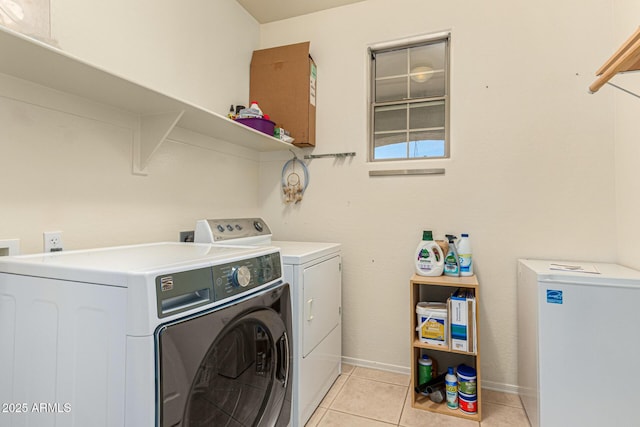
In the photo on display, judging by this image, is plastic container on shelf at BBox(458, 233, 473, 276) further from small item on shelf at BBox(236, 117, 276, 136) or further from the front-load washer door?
small item on shelf at BBox(236, 117, 276, 136)

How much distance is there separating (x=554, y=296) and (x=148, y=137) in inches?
83.9

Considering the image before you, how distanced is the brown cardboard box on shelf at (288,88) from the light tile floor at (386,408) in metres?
1.75

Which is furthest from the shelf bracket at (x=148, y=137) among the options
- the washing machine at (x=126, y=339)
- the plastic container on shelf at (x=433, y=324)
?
the plastic container on shelf at (x=433, y=324)

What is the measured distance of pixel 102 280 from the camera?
0.85m

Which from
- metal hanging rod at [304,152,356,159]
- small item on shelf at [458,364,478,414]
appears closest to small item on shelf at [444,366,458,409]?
small item on shelf at [458,364,478,414]

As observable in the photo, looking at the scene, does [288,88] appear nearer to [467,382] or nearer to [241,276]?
[241,276]

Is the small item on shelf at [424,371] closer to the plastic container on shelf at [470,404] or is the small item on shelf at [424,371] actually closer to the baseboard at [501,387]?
the plastic container on shelf at [470,404]

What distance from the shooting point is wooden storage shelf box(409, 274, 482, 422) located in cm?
182

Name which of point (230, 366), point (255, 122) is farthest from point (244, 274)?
point (255, 122)

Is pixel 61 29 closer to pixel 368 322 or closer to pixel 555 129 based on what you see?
pixel 368 322

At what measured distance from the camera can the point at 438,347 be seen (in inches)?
74.7

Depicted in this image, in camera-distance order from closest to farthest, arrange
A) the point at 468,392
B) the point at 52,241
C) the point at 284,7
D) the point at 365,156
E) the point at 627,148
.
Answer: the point at 52,241
the point at 627,148
the point at 468,392
the point at 365,156
the point at 284,7

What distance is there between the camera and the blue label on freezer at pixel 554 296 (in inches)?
58.5

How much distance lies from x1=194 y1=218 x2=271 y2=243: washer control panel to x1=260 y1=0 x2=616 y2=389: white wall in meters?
0.49
